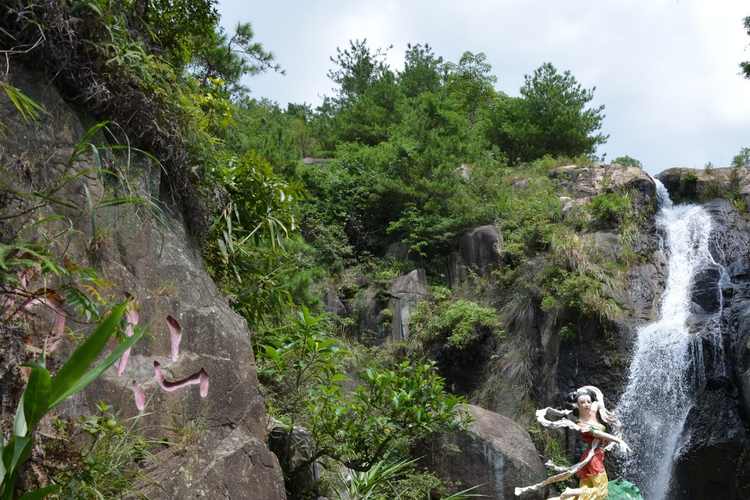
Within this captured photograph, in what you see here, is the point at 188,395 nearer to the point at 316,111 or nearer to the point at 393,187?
the point at 393,187

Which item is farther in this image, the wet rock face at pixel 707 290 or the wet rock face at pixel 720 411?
the wet rock face at pixel 707 290

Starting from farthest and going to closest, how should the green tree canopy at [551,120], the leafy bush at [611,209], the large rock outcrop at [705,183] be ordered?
the green tree canopy at [551,120] < the large rock outcrop at [705,183] < the leafy bush at [611,209]

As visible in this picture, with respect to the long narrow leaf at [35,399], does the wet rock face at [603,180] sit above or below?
above

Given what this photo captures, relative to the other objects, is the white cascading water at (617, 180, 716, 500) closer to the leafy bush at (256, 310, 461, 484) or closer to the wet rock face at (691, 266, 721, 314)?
the wet rock face at (691, 266, 721, 314)

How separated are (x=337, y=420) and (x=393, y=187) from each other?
1024 cm

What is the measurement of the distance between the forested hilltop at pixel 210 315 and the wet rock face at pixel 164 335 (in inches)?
0.6

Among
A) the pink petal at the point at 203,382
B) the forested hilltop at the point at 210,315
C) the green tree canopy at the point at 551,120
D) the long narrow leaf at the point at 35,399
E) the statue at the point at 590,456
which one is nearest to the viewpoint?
the long narrow leaf at the point at 35,399

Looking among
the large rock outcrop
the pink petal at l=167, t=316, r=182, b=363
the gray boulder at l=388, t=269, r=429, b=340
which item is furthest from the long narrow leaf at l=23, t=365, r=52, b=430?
the large rock outcrop

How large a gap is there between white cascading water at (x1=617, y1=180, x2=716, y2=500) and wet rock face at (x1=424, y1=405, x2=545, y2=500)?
2021mm

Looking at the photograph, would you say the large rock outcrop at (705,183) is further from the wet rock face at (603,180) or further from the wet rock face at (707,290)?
→ the wet rock face at (707,290)

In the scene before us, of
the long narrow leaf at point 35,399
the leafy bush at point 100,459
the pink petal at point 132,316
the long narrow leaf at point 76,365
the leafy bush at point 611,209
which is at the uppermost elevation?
the leafy bush at point 611,209

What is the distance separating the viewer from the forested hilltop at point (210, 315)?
3.26 m

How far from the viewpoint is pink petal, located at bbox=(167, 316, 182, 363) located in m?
4.15

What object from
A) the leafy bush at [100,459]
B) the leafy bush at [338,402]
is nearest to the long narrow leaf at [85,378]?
the leafy bush at [100,459]
